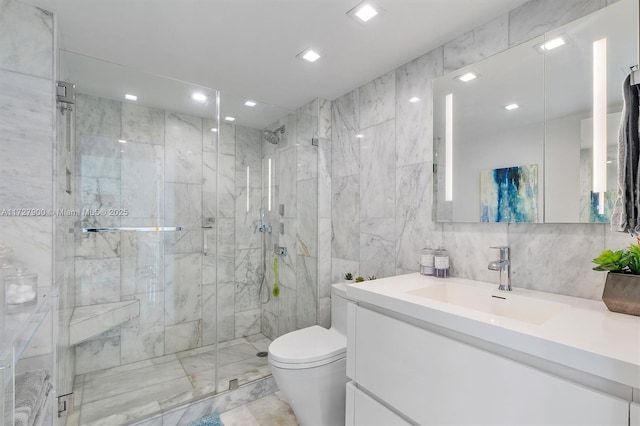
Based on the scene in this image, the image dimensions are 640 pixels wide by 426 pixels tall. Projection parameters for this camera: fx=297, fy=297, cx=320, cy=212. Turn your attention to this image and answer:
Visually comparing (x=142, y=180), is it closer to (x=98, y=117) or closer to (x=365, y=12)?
(x=98, y=117)

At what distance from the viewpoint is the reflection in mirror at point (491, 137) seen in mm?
1353

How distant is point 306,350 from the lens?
1.73 meters

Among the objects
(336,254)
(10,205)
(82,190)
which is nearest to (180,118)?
(82,190)

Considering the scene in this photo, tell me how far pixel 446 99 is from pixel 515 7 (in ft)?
1.57

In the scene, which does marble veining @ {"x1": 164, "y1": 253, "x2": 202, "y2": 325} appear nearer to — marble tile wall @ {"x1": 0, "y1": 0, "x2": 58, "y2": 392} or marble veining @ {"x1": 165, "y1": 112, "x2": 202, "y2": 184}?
marble veining @ {"x1": 165, "y1": 112, "x2": 202, "y2": 184}

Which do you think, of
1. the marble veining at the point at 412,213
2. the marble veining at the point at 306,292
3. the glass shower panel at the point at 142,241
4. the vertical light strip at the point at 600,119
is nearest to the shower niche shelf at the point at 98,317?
the glass shower panel at the point at 142,241

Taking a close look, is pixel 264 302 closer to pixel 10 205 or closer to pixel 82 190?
pixel 82 190

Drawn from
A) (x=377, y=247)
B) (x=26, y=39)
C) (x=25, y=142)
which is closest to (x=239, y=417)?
(x=377, y=247)

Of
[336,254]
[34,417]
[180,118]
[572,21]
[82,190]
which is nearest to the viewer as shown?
[34,417]

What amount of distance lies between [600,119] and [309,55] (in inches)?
58.9

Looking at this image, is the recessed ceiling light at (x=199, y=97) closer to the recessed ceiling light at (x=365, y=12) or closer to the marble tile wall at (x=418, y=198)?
the marble tile wall at (x=418, y=198)

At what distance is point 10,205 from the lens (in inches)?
55.0

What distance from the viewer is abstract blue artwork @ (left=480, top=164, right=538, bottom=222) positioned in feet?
4.42

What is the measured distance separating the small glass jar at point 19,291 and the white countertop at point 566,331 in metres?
1.40
